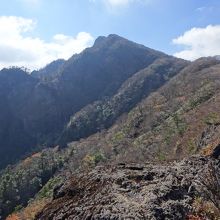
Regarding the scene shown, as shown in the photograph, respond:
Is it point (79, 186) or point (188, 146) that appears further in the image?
point (188, 146)

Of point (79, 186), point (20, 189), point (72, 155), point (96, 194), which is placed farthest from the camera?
point (72, 155)

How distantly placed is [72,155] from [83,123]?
177 feet

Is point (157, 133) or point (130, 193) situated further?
point (157, 133)

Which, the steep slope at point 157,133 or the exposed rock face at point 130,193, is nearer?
the exposed rock face at point 130,193

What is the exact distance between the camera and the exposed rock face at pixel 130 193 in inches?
658

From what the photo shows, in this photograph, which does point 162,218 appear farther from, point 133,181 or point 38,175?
point 38,175

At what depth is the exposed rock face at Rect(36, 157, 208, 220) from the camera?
16.7m

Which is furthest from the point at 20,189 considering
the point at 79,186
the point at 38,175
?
the point at 79,186

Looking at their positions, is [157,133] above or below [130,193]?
below

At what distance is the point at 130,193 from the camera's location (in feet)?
60.2

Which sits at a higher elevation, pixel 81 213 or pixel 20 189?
pixel 81 213

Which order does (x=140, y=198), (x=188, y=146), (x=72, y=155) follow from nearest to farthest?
1. (x=140, y=198)
2. (x=188, y=146)
3. (x=72, y=155)

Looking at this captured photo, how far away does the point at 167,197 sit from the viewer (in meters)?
17.7

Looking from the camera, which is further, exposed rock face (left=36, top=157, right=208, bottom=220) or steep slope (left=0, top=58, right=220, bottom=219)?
steep slope (left=0, top=58, right=220, bottom=219)
